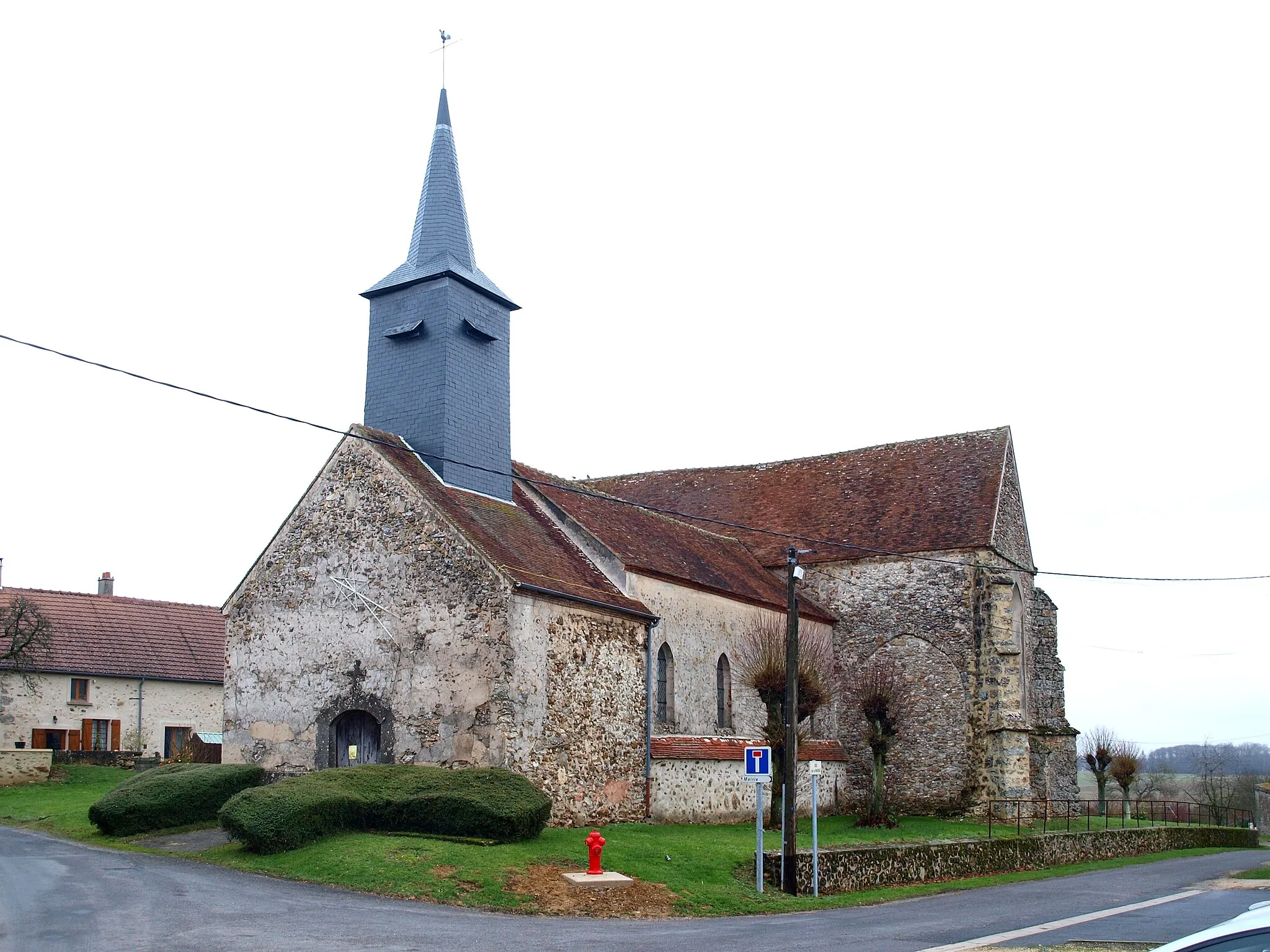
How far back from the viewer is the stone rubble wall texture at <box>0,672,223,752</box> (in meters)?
38.4

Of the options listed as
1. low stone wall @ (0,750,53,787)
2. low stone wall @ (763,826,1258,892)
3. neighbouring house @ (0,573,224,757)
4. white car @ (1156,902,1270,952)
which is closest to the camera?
white car @ (1156,902,1270,952)

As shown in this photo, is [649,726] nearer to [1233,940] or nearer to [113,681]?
[1233,940]

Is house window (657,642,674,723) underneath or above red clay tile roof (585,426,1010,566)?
underneath

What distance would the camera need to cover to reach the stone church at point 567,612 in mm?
21875

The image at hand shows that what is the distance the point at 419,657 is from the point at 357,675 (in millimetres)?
1699

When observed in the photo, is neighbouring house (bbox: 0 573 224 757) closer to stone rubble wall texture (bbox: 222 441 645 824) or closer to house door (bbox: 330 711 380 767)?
stone rubble wall texture (bbox: 222 441 645 824)

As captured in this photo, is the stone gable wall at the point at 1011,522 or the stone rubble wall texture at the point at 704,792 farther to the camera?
the stone gable wall at the point at 1011,522

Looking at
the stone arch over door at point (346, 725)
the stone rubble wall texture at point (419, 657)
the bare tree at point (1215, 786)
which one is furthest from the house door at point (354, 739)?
the bare tree at point (1215, 786)

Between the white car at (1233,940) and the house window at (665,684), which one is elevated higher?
the house window at (665,684)

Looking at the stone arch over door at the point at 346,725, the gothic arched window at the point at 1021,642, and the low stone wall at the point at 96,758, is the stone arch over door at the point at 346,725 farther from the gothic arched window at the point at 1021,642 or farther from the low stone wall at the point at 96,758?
the gothic arched window at the point at 1021,642

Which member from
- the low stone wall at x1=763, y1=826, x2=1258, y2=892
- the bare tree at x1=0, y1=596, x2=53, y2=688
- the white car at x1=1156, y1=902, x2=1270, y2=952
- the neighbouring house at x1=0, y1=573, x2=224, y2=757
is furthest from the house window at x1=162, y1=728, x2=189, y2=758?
the white car at x1=1156, y1=902, x2=1270, y2=952

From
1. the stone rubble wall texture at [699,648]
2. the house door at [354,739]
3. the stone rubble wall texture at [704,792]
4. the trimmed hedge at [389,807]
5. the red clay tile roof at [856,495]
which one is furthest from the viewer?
the red clay tile roof at [856,495]

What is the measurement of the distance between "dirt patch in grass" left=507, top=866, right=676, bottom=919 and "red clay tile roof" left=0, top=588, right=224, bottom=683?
90.8 feet

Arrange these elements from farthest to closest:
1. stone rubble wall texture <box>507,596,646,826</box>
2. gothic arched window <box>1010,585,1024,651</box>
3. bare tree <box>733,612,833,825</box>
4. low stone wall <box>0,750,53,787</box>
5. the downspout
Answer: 1. low stone wall <box>0,750,53,787</box>
2. gothic arched window <box>1010,585,1024,651</box>
3. bare tree <box>733,612,833,825</box>
4. the downspout
5. stone rubble wall texture <box>507,596,646,826</box>
